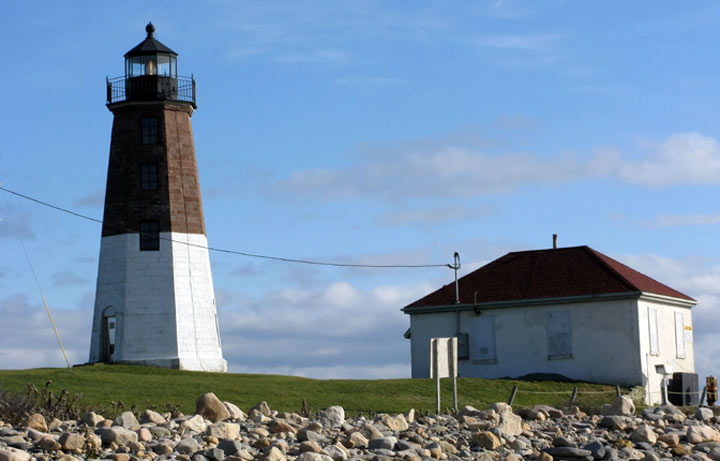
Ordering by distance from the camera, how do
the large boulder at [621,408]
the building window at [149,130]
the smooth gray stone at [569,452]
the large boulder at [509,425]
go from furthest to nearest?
the building window at [149,130]
the large boulder at [621,408]
the large boulder at [509,425]
the smooth gray stone at [569,452]

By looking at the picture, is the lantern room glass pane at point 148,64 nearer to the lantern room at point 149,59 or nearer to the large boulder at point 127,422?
the lantern room at point 149,59

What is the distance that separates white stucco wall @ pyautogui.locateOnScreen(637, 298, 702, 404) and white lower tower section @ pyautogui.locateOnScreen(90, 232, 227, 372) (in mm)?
14905

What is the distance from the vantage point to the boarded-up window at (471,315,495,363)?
36562 millimetres

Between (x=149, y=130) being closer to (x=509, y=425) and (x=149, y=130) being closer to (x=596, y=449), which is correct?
(x=509, y=425)

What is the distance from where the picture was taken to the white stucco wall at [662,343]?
3462 cm

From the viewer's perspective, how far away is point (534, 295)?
1420 inches

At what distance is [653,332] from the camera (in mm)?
35469

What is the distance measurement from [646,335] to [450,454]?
21.4m

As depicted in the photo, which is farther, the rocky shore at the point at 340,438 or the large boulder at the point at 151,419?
the large boulder at the point at 151,419

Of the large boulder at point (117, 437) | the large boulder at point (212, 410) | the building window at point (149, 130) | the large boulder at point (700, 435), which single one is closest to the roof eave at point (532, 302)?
the building window at point (149, 130)

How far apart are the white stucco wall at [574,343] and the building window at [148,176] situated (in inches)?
463

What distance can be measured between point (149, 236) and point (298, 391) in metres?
13.1

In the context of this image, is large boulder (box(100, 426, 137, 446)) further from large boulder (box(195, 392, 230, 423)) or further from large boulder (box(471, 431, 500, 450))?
large boulder (box(471, 431, 500, 450))

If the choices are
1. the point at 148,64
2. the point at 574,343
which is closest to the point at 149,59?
the point at 148,64
